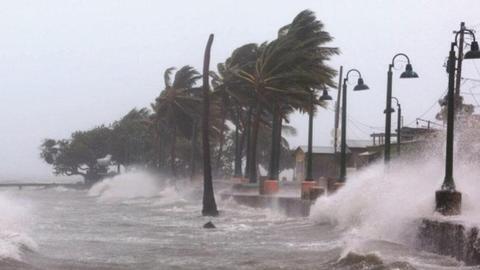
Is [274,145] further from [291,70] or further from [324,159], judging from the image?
[324,159]

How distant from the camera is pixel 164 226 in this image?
87.0 feet

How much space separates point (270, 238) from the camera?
20.4 metres

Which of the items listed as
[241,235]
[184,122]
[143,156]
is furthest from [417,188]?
[143,156]

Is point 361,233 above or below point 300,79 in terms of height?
below

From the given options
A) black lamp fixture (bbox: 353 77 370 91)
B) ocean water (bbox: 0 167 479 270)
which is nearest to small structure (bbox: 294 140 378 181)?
ocean water (bbox: 0 167 479 270)

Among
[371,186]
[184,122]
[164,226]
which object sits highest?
[184,122]

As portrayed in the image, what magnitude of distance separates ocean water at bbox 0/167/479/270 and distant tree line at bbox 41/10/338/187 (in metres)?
12.4

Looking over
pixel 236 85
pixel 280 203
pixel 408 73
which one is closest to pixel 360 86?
pixel 408 73

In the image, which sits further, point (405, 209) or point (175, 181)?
point (175, 181)

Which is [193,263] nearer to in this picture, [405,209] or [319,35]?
[405,209]

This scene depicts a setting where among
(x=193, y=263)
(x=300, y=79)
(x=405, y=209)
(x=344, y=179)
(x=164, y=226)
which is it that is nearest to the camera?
(x=193, y=263)

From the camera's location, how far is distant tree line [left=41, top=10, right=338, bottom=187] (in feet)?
139

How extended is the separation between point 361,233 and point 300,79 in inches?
923

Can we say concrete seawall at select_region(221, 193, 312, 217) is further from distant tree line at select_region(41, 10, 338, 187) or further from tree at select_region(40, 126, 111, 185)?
tree at select_region(40, 126, 111, 185)
